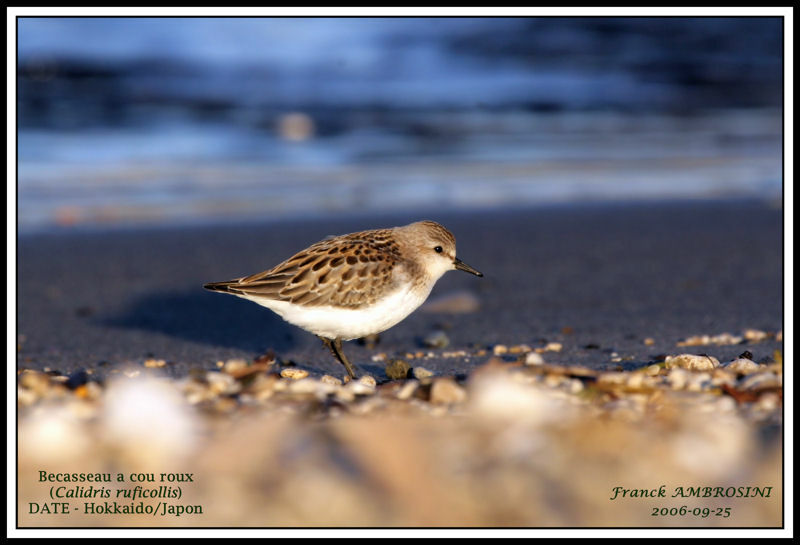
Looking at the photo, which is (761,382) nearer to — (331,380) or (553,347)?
(553,347)

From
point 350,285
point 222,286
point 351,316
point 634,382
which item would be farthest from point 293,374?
point 634,382

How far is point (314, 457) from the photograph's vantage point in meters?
3.39

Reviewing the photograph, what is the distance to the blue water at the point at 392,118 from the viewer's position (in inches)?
444

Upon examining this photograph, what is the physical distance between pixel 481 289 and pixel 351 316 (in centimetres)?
260

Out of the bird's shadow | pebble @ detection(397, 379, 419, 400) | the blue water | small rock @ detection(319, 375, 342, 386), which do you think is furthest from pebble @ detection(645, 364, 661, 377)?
the blue water

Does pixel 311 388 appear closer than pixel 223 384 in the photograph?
Yes

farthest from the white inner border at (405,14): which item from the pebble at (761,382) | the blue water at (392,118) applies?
the blue water at (392,118)

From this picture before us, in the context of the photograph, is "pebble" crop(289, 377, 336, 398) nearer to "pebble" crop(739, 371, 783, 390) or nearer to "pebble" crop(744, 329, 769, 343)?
"pebble" crop(739, 371, 783, 390)

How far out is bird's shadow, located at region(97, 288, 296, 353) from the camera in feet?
22.1

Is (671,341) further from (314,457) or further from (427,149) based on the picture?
(427,149)

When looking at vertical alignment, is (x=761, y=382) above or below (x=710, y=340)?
above

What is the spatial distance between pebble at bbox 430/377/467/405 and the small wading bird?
3.83 feet

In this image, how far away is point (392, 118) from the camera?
14.7 meters

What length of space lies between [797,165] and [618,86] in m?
11.8
